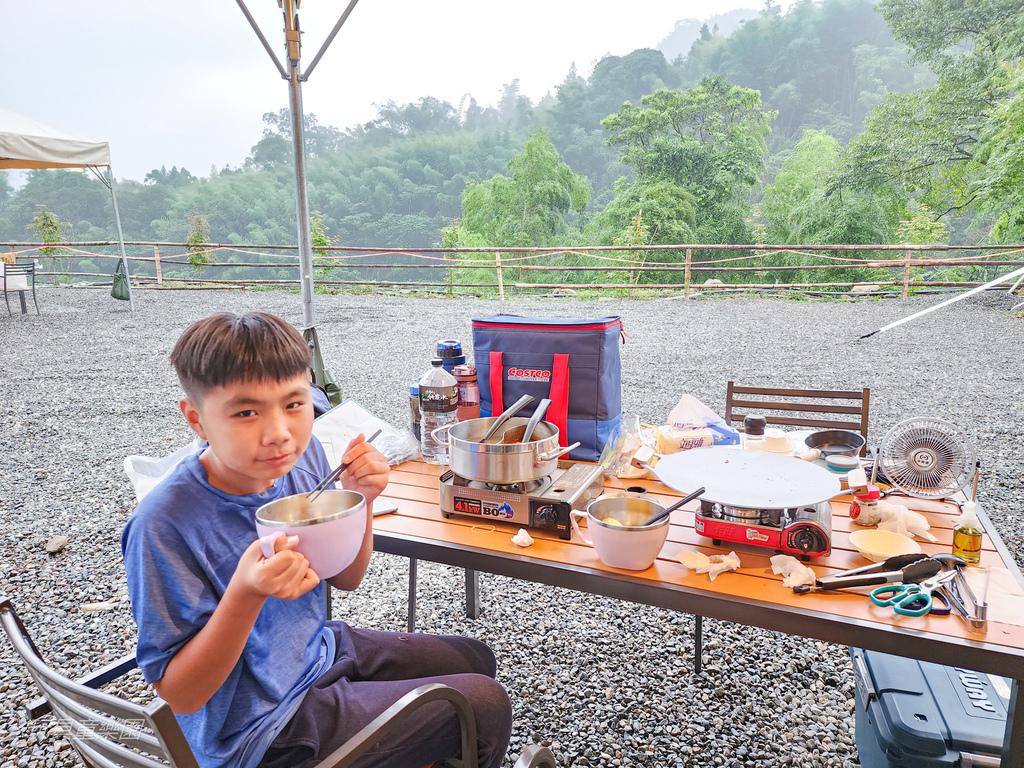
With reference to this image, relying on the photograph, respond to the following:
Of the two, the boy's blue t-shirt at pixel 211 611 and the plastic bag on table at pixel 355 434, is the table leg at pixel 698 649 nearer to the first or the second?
the plastic bag on table at pixel 355 434

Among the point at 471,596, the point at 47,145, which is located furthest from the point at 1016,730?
the point at 47,145

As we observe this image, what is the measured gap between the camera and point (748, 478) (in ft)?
3.74

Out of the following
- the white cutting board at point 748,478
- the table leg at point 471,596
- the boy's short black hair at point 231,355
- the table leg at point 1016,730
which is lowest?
the table leg at point 471,596

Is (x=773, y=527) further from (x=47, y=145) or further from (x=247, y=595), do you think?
(x=47, y=145)

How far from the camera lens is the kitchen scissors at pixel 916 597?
34.9 inches

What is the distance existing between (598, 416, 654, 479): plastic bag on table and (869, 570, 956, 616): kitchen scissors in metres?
0.59

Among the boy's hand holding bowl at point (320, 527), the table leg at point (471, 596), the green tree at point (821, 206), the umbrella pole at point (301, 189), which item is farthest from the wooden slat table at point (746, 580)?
the green tree at point (821, 206)

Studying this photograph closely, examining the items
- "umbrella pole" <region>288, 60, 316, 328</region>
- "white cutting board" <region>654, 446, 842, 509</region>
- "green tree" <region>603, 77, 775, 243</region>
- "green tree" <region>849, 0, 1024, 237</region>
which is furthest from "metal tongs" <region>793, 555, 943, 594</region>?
"green tree" <region>603, 77, 775, 243</region>

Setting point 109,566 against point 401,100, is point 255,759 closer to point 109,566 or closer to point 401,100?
point 109,566

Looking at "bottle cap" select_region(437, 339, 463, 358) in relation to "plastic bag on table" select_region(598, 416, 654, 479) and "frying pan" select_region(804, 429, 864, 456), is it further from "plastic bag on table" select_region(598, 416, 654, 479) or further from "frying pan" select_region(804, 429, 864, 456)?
"frying pan" select_region(804, 429, 864, 456)

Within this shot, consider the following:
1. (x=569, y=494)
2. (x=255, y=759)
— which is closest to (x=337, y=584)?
(x=255, y=759)

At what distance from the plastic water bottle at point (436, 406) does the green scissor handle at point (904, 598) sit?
0.99 m

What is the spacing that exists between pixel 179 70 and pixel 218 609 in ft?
149

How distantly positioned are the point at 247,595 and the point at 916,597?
36.2 inches
